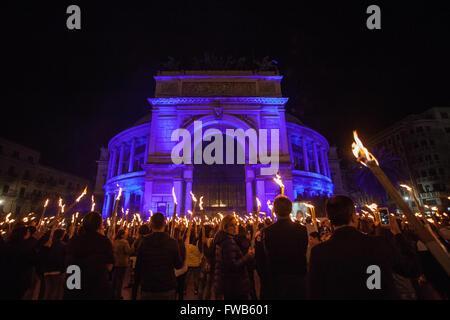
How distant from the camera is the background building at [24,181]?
122 ft

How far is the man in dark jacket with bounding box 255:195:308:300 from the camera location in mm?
3068

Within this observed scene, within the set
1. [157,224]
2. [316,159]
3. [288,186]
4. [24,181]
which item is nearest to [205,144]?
[288,186]

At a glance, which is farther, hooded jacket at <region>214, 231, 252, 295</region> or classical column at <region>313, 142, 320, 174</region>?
classical column at <region>313, 142, 320, 174</region>

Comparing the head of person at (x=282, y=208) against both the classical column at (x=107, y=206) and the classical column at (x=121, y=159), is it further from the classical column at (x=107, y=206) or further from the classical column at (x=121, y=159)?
the classical column at (x=121, y=159)

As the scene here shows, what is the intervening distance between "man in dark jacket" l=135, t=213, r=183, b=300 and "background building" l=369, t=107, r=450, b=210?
178ft

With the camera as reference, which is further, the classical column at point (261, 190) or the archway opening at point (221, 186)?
the archway opening at point (221, 186)

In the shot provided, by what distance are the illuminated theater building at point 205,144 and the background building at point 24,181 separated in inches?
688

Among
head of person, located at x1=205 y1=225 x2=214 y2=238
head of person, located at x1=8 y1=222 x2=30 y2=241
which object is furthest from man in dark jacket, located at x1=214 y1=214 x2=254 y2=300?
head of person, located at x1=205 y1=225 x2=214 y2=238

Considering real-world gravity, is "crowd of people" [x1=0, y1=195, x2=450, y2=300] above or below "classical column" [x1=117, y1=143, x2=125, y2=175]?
below

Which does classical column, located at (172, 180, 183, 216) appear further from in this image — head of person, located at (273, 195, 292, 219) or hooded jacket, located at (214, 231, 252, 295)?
head of person, located at (273, 195, 292, 219)

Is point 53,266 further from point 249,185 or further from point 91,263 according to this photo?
point 249,185

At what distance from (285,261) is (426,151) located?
6149cm

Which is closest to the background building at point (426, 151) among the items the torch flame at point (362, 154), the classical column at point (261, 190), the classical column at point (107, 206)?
the classical column at point (261, 190)
